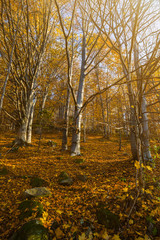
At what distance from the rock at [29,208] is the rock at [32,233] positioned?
29cm

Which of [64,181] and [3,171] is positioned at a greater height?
[3,171]

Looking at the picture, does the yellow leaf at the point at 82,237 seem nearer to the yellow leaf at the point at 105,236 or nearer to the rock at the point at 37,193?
the yellow leaf at the point at 105,236

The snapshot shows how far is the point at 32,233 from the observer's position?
1426 millimetres

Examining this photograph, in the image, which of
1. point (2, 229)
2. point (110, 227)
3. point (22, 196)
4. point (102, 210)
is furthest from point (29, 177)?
point (110, 227)

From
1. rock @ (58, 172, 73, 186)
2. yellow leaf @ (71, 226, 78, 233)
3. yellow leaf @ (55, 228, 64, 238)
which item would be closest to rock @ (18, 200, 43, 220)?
yellow leaf @ (55, 228, 64, 238)

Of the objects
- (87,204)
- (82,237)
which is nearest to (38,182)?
(87,204)

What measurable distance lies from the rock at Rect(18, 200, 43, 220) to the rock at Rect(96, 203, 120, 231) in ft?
3.14

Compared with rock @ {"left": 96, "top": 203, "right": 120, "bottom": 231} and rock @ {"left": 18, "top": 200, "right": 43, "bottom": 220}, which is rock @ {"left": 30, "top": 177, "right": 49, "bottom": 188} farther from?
rock @ {"left": 96, "top": 203, "right": 120, "bottom": 231}

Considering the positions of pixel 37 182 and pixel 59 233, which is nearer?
pixel 59 233

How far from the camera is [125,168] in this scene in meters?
3.69

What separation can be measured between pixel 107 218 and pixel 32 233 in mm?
1091

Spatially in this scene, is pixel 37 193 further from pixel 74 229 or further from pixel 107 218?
pixel 107 218

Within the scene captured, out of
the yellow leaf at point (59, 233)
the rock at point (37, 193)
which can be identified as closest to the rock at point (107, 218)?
the yellow leaf at point (59, 233)

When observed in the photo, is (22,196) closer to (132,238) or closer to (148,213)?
(132,238)
